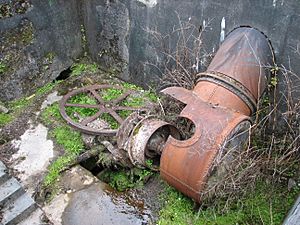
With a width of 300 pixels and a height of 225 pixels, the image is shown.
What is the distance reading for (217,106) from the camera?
4430 millimetres

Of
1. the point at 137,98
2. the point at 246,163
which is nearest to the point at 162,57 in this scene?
the point at 137,98

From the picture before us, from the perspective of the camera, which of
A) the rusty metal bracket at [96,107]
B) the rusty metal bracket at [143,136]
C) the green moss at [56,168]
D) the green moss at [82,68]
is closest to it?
the rusty metal bracket at [143,136]

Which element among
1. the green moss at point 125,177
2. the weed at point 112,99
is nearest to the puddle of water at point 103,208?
the green moss at point 125,177

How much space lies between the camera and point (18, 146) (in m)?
6.09

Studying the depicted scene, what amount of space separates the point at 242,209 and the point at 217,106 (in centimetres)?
154

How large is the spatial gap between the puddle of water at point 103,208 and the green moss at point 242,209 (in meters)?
0.37

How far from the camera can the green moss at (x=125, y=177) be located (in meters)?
5.57

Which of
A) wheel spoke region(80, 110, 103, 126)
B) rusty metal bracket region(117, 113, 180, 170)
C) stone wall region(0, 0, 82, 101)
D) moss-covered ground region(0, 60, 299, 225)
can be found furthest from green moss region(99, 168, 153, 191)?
stone wall region(0, 0, 82, 101)

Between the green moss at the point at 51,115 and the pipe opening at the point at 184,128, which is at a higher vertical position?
the pipe opening at the point at 184,128

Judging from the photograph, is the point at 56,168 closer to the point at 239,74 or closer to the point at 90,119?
the point at 90,119

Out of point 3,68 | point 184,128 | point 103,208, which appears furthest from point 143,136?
point 3,68

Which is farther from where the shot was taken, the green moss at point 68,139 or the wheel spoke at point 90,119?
the wheel spoke at point 90,119

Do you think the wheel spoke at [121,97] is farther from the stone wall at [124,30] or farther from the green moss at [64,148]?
the green moss at [64,148]

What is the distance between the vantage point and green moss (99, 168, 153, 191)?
5.57 metres
